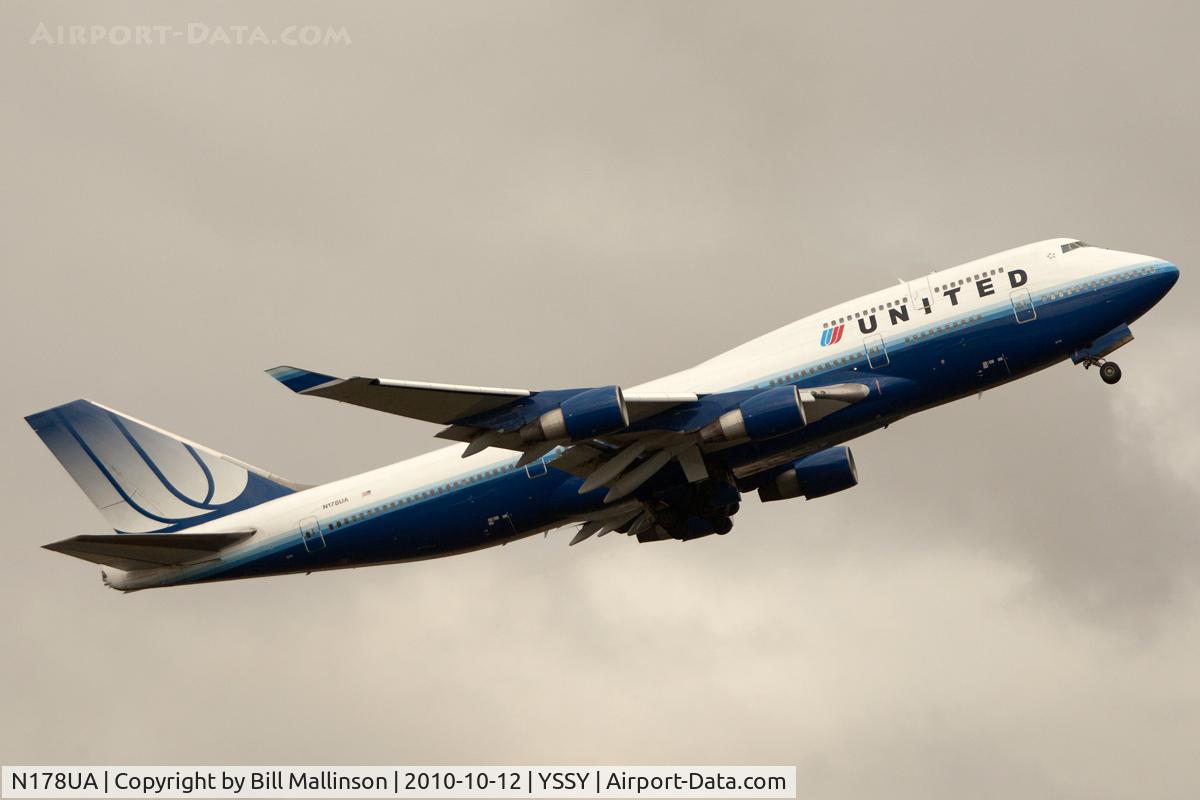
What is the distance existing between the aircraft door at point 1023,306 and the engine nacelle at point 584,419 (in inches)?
471

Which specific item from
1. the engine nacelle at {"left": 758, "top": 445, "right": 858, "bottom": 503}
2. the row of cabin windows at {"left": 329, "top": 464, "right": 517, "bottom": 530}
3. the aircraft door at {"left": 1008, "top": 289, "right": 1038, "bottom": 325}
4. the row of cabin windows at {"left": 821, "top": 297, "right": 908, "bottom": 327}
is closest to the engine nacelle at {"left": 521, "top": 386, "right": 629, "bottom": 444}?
the row of cabin windows at {"left": 329, "top": 464, "right": 517, "bottom": 530}

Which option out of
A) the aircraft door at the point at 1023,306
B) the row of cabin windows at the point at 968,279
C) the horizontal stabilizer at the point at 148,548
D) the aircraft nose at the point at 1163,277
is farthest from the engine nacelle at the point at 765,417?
the horizontal stabilizer at the point at 148,548

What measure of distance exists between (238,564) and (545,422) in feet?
44.4

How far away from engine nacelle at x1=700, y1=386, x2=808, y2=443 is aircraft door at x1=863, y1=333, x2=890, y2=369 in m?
2.45

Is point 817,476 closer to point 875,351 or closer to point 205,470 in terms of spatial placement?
point 875,351

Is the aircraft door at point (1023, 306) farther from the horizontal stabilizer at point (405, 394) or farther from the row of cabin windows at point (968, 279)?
the horizontal stabilizer at point (405, 394)

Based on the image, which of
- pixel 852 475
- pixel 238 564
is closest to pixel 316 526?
pixel 238 564

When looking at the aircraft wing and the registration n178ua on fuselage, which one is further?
the registration n178ua on fuselage

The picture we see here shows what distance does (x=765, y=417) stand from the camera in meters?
43.6

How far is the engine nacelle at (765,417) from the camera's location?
4344 cm

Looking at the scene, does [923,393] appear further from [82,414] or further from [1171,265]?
[82,414]

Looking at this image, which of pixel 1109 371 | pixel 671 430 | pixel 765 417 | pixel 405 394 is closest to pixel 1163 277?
pixel 1109 371

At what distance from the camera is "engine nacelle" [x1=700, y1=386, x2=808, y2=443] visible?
143 ft

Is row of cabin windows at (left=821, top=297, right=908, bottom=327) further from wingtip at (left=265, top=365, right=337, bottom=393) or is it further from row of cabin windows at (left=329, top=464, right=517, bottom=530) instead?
wingtip at (left=265, top=365, right=337, bottom=393)
